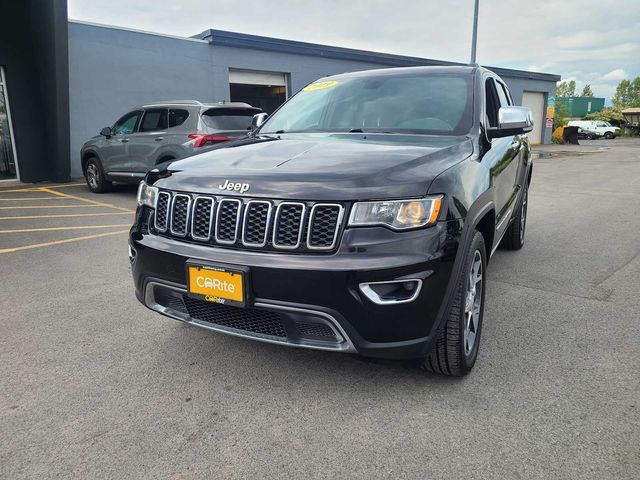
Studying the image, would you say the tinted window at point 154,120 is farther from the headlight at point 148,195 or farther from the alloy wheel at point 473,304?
the alloy wheel at point 473,304

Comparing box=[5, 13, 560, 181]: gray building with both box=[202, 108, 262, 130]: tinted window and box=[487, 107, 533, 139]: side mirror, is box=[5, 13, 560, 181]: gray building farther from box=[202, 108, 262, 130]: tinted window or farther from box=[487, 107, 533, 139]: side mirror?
box=[487, 107, 533, 139]: side mirror

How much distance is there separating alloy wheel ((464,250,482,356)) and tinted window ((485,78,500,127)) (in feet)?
4.07

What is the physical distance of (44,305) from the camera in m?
4.10

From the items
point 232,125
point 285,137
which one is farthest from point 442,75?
point 232,125

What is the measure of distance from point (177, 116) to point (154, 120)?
0.72 meters

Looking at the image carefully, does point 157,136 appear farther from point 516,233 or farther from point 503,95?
point 516,233

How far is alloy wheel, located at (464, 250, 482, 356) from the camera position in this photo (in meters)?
2.83

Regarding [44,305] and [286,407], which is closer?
[286,407]

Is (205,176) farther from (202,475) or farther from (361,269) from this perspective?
(202,475)

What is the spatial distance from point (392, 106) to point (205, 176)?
1.62 metres

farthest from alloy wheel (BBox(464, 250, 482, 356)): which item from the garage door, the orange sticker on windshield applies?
the garage door

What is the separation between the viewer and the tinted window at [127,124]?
32.3ft

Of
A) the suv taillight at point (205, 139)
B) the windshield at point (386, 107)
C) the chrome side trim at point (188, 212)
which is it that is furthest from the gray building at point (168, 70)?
the chrome side trim at point (188, 212)

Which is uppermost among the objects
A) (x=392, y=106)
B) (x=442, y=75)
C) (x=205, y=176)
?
(x=442, y=75)
